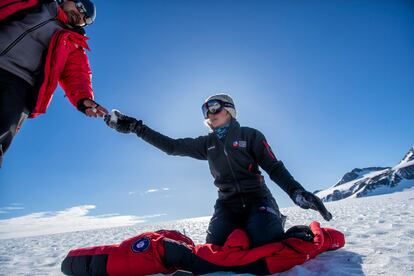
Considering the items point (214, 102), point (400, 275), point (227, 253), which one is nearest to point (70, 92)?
point (214, 102)

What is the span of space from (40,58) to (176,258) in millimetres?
2698

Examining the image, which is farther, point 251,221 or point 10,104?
point 251,221

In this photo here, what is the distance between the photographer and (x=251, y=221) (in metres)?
3.27

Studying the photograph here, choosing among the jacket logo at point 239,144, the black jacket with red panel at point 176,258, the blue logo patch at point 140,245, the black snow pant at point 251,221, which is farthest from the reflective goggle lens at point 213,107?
the blue logo patch at point 140,245

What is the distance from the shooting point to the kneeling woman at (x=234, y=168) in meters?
3.22

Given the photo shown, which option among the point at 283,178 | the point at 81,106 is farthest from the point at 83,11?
the point at 283,178

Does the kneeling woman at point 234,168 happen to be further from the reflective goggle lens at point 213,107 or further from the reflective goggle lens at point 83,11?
the reflective goggle lens at point 83,11

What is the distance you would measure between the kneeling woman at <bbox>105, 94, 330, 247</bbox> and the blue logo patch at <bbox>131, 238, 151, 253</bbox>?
1080mm

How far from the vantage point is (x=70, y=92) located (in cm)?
364

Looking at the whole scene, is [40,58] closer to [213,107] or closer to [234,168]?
[213,107]

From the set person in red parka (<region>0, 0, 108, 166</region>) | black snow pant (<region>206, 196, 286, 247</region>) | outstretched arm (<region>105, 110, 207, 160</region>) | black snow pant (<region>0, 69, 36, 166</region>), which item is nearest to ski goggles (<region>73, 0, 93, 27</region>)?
person in red parka (<region>0, 0, 108, 166</region>)

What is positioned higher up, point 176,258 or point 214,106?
point 214,106

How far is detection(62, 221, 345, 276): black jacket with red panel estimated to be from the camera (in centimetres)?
252

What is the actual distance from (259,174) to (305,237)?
1280 mm
